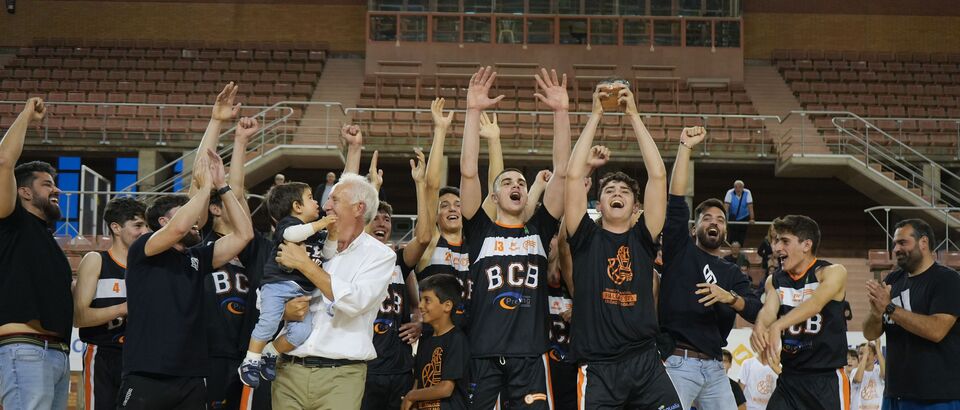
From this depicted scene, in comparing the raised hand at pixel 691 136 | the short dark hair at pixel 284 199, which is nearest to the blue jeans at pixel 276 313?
the short dark hair at pixel 284 199

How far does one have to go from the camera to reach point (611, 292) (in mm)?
5891

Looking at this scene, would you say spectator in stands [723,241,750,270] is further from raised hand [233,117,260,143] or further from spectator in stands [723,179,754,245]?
raised hand [233,117,260,143]

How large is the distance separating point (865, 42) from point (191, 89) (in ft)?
59.7

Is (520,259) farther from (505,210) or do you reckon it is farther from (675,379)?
(675,379)

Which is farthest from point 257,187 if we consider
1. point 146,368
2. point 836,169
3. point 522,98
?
point 146,368

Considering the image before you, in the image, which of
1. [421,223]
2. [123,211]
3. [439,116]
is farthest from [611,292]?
[123,211]

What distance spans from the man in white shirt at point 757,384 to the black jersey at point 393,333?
5352 millimetres

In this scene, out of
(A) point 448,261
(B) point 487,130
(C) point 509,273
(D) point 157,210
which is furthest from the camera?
(A) point 448,261

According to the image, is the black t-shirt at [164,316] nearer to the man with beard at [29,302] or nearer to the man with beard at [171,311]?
the man with beard at [171,311]

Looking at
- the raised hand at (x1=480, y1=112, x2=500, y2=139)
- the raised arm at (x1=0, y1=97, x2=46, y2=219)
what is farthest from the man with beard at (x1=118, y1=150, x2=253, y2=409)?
the raised hand at (x1=480, y1=112, x2=500, y2=139)

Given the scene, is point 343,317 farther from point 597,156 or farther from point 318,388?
point 597,156

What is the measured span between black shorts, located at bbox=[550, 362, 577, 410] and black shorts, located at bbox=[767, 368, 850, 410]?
136cm

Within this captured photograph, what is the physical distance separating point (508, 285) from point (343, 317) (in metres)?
1.36

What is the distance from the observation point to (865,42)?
2669 centimetres
